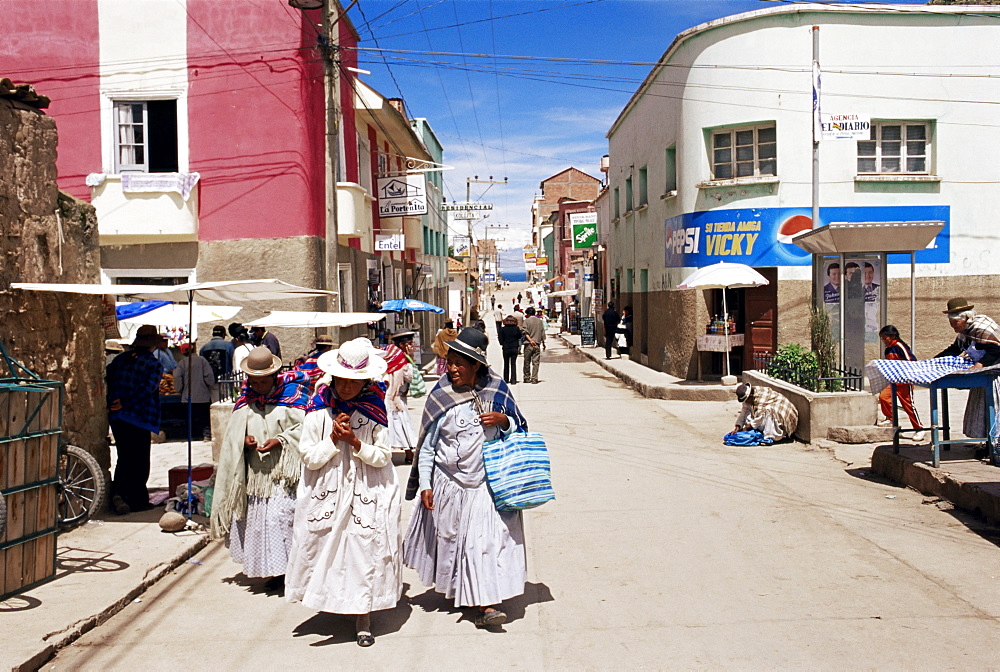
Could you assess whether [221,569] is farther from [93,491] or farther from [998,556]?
[998,556]

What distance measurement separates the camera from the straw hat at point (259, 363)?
19.4ft

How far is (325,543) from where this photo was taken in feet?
16.9

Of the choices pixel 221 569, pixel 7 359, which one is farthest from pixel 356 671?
pixel 7 359

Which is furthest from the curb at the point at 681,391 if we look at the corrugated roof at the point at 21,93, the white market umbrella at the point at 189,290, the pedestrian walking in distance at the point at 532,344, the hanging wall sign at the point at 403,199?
the corrugated roof at the point at 21,93

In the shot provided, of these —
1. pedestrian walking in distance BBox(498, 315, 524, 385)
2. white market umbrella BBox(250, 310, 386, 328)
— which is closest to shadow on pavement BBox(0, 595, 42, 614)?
white market umbrella BBox(250, 310, 386, 328)

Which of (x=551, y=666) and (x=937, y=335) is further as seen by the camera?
(x=937, y=335)

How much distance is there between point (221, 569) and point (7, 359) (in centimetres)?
218

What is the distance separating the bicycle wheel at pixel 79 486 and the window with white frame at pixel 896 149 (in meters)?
15.3

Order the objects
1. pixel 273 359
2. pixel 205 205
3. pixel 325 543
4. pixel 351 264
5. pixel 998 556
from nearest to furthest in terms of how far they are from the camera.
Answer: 1. pixel 325 543
2. pixel 273 359
3. pixel 998 556
4. pixel 205 205
5. pixel 351 264

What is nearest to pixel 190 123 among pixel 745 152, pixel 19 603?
pixel 745 152

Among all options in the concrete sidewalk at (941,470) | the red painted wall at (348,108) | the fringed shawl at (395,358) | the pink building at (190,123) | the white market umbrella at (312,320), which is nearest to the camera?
the concrete sidewalk at (941,470)

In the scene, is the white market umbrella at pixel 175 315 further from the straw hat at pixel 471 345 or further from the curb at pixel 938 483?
the curb at pixel 938 483

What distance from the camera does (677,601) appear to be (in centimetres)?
575

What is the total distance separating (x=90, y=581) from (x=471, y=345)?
3.29m
